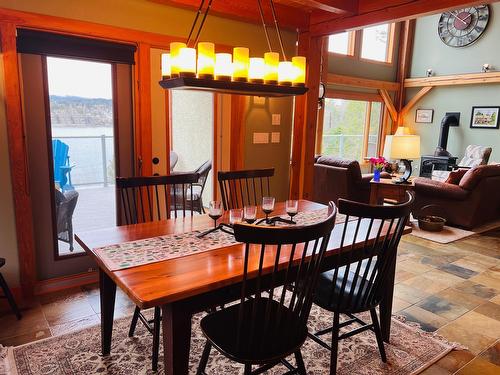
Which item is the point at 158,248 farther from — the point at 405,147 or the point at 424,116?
the point at 424,116

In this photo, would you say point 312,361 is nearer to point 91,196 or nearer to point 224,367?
point 224,367

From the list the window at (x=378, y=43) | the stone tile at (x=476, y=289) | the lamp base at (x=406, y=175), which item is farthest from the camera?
the window at (x=378, y=43)

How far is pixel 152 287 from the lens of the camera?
147 centimetres

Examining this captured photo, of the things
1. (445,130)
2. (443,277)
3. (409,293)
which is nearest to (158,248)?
(409,293)

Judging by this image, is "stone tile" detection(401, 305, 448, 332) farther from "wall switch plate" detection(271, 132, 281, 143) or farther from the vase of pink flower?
the vase of pink flower

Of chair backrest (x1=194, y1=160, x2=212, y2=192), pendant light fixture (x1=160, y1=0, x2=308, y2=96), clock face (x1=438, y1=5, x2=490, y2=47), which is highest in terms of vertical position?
clock face (x1=438, y1=5, x2=490, y2=47)

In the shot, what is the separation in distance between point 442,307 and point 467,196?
2.61 meters

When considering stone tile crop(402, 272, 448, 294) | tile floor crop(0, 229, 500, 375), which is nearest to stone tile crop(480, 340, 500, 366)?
tile floor crop(0, 229, 500, 375)

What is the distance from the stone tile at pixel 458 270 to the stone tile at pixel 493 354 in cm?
121

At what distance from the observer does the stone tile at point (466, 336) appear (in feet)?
8.23

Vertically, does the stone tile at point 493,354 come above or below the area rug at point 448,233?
below

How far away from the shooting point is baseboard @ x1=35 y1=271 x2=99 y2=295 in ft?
10.0

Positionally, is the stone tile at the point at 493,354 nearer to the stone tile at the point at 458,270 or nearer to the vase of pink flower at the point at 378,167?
the stone tile at the point at 458,270

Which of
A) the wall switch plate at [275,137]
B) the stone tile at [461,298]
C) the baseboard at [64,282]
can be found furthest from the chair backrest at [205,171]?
the stone tile at [461,298]
